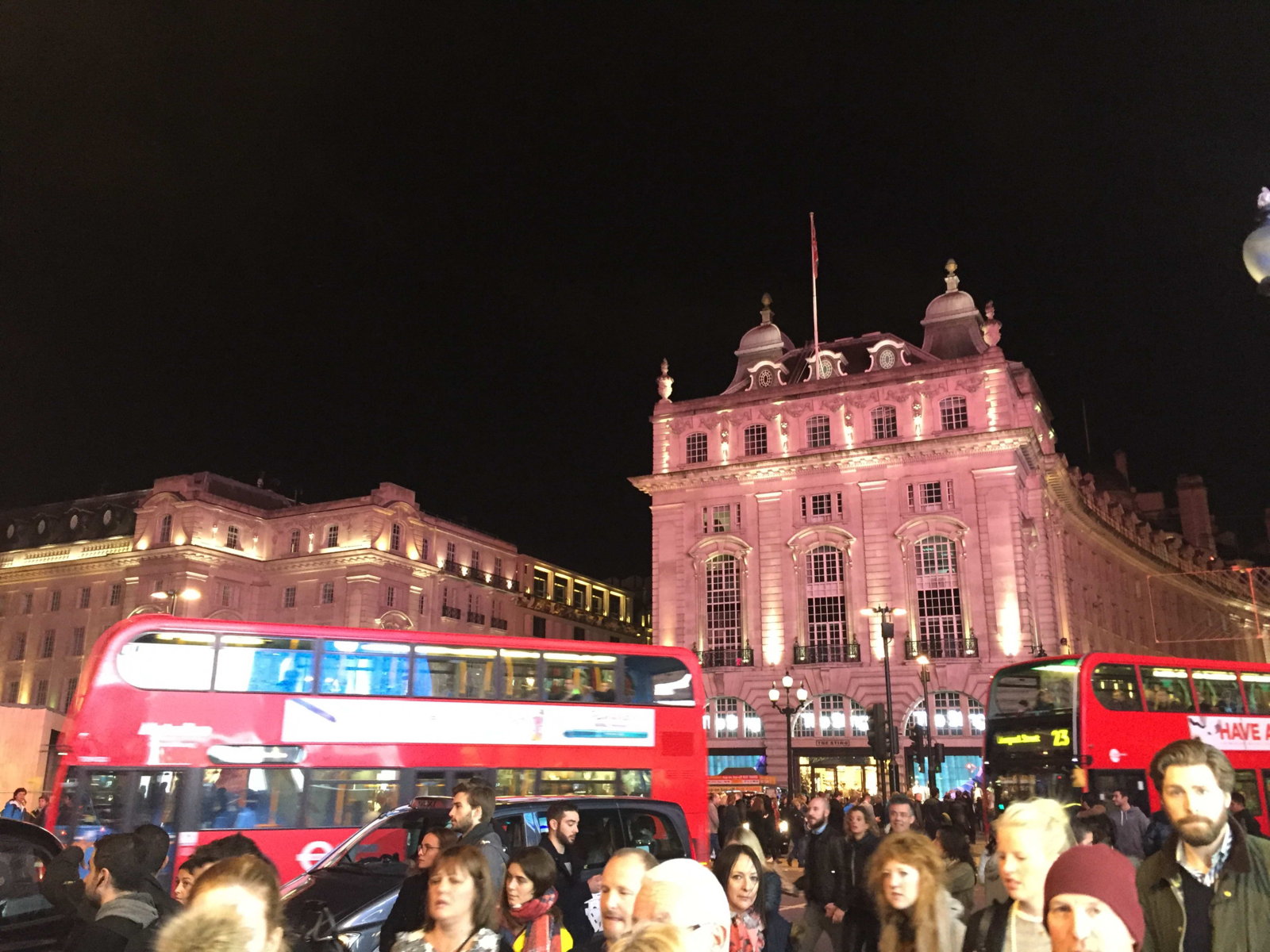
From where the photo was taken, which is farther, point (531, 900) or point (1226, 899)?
point (531, 900)

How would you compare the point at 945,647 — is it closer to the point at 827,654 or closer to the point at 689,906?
the point at 827,654

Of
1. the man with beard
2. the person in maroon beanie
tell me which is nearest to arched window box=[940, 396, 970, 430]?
the man with beard

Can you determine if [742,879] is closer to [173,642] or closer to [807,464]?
[173,642]

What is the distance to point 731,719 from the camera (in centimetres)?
4206

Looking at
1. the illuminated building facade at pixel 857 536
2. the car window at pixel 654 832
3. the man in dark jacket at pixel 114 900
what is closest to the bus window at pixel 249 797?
the car window at pixel 654 832

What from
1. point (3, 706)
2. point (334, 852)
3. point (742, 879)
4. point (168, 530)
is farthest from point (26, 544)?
point (742, 879)

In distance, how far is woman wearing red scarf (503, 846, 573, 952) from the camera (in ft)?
17.5

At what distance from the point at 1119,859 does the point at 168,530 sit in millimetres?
62345

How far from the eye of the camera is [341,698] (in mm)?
14375

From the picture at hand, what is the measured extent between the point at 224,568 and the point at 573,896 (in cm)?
5728

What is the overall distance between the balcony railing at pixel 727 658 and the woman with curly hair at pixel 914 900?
38.0 m

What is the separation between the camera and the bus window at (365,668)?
14453mm

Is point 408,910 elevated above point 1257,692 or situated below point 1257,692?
below

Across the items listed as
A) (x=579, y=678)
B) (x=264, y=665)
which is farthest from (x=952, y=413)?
(x=264, y=665)
